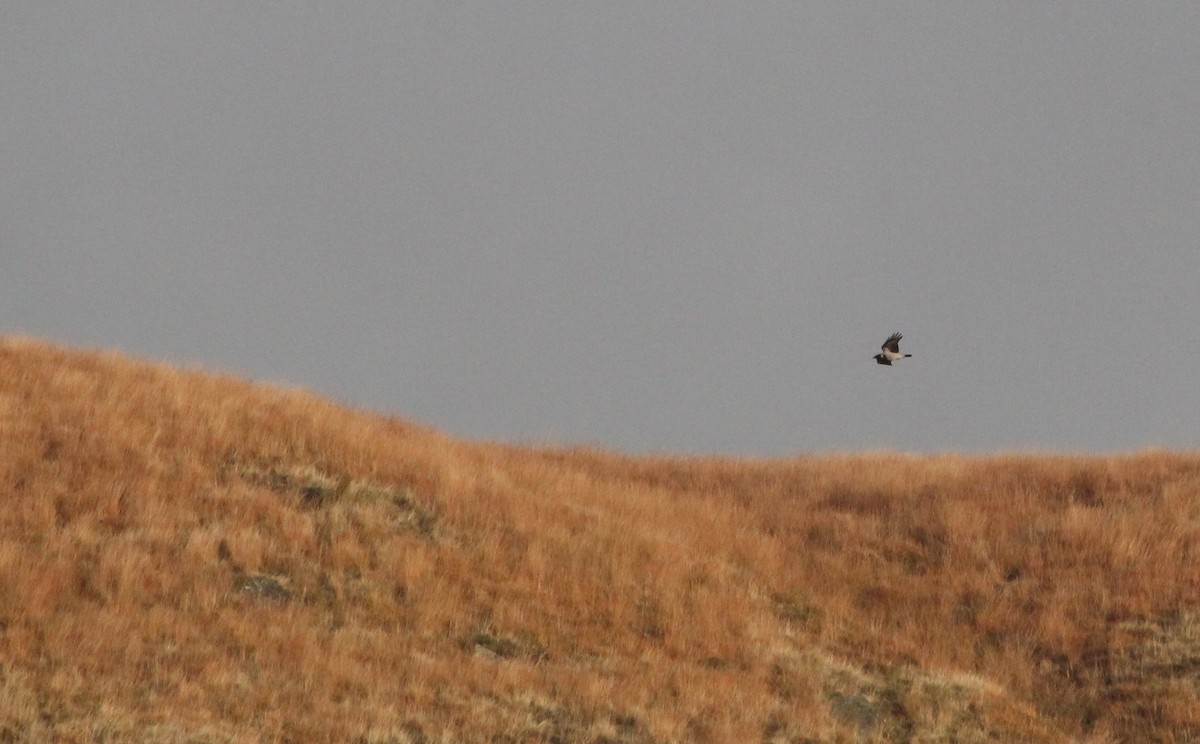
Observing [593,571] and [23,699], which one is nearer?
[23,699]

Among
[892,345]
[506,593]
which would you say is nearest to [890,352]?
[892,345]

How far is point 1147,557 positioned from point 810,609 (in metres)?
4.48

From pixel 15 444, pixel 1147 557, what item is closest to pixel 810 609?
pixel 1147 557

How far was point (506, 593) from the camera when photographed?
42.1ft

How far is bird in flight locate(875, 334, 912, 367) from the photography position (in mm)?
19828

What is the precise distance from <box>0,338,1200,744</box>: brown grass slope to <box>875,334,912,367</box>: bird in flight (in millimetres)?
2408

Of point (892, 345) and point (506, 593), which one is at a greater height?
point (892, 345)

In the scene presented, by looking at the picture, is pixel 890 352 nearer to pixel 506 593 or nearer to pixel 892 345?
pixel 892 345

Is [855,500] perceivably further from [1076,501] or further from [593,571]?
[593,571]

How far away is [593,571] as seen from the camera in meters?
13.8

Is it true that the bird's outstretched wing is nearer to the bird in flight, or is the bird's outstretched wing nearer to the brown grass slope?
the bird in flight

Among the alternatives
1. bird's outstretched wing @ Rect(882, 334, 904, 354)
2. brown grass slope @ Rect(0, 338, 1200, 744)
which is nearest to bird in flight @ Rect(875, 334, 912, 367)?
bird's outstretched wing @ Rect(882, 334, 904, 354)

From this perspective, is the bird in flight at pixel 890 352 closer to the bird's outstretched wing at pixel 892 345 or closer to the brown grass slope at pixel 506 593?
the bird's outstretched wing at pixel 892 345

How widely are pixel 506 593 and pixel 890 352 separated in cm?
976
